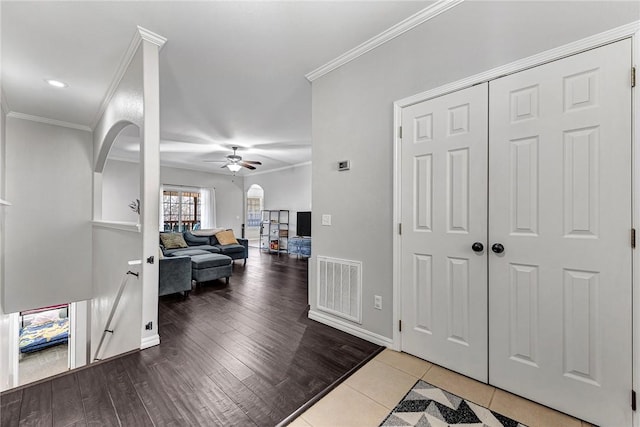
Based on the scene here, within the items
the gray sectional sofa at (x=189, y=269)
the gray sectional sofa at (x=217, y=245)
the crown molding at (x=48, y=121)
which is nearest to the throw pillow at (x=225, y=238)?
the gray sectional sofa at (x=217, y=245)

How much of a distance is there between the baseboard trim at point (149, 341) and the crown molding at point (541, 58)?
3052 mm

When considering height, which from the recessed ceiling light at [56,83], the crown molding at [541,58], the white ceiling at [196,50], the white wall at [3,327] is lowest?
the white wall at [3,327]

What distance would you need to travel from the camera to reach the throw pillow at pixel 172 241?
581cm

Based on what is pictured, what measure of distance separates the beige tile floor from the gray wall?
388 mm

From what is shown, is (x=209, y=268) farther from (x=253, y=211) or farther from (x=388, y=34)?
(x=253, y=211)

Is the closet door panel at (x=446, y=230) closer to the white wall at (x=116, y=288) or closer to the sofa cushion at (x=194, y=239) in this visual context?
the white wall at (x=116, y=288)

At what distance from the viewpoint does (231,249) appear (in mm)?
6328

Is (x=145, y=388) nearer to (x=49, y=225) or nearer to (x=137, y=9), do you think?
(x=137, y=9)

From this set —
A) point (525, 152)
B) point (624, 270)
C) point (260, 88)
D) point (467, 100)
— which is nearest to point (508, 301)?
point (624, 270)

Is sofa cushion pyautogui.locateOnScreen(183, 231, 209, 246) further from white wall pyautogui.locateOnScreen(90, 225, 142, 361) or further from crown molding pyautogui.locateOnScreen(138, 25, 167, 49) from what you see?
crown molding pyautogui.locateOnScreen(138, 25, 167, 49)

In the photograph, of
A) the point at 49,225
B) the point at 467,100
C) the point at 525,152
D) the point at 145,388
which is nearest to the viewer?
the point at 525,152

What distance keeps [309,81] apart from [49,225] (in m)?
5.08

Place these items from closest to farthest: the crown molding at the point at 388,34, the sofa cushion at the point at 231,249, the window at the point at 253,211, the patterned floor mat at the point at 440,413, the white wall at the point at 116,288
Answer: the patterned floor mat at the point at 440,413
the crown molding at the point at 388,34
the white wall at the point at 116,288
the sofa cushion at the point at 231,249
the window at the point at 253,211

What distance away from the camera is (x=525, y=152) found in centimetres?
165
